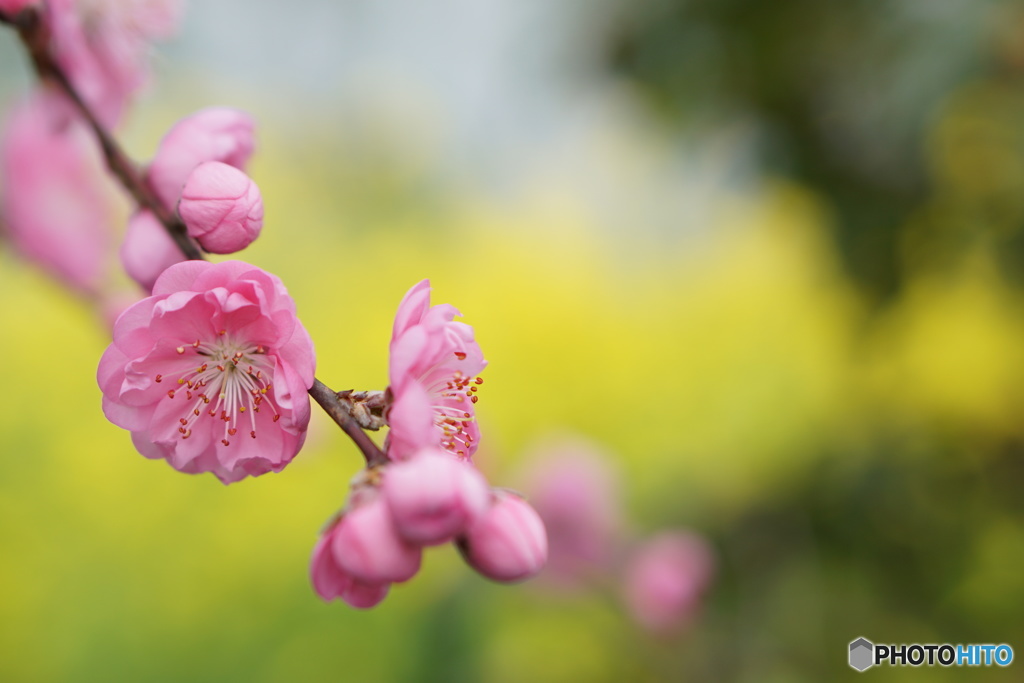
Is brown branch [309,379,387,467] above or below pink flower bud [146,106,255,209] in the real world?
below

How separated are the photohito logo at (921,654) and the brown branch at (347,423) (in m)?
0.85

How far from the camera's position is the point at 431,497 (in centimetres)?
33

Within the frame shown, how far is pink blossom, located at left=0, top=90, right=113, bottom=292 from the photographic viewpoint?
760 mm

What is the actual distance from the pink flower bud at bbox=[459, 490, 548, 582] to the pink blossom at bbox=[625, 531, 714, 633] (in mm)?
933

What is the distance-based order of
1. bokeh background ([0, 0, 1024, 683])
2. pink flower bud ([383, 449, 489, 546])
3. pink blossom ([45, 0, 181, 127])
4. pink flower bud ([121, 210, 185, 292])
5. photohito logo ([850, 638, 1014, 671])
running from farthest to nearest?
1. bokeh background ([0, 0, 1024, 683])
2. photohito logo ([850, 638, 1014, 671])
3. pink blossom ([45, 0, 181, 127])
4. pink flower bud ([121, 210, 185, 292])
5. pink flower bud ([383, 449, 489, 546])

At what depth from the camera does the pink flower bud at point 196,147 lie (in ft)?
1.48

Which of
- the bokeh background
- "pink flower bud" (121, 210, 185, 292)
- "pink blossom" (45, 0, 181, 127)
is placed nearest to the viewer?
"pink flower bud" (121, 210, 185, 292)

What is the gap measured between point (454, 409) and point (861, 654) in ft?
2.87

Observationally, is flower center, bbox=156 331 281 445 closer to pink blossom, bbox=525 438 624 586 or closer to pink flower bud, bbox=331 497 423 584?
pink flower bud, bbox=331 497 423 584

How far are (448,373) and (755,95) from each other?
1152mm

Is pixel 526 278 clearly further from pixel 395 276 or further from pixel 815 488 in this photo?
pixel 815 488

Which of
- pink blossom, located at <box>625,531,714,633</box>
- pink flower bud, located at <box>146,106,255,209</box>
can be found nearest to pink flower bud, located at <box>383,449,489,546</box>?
pink flower bud, located at <box>146,106,255,209</box>

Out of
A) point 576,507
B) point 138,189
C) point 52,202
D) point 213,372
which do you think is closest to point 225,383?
point 213,372

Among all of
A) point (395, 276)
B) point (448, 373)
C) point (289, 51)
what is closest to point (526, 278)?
point (395, 276)
